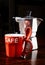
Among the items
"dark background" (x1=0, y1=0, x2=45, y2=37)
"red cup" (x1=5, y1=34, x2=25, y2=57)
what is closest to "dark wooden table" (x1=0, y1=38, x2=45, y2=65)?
"red cup" (x1=5, y1=34, x2=25, y2=57)

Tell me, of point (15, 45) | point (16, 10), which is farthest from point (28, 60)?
point (16, 10)

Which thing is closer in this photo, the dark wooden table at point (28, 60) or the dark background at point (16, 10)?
the dark wooden table at point (28, 60)

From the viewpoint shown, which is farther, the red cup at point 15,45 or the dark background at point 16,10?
the dark background at point 16,10

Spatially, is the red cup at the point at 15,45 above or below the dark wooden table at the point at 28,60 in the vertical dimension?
above

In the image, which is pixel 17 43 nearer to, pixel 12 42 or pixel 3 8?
pixel 12 42

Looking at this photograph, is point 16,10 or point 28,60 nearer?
point 28,60

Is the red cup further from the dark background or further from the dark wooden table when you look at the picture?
the dark background

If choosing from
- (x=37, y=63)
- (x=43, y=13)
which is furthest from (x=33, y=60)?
(x=43, y=13)

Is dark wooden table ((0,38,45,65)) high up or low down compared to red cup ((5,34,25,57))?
down

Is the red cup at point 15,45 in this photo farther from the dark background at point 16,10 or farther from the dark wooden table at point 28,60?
the dark background at point 16,10

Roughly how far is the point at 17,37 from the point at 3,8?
2.34 metres

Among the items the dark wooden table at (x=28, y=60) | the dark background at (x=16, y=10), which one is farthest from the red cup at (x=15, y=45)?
the dark background at (x=16, y=10)

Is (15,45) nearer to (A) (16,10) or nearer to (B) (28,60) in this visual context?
(B) (28,60)

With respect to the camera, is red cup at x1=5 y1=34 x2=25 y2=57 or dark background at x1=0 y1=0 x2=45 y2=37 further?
dark background at x1=0 y1=0 x2=45 y2=37
